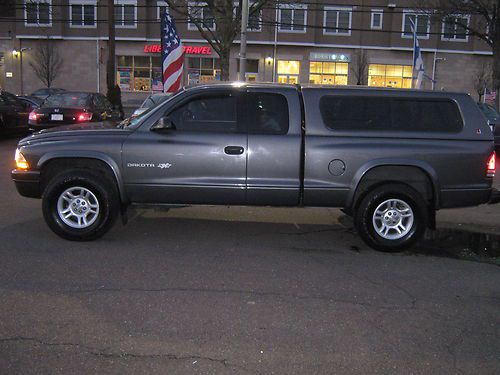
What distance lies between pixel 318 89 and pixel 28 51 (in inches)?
1765

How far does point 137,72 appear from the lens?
148ft

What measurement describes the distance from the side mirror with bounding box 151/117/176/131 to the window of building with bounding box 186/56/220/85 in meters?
39.2

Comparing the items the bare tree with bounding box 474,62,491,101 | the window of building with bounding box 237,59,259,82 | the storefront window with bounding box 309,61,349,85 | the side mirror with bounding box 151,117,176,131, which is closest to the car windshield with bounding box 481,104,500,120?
the side mirror with bounding box 151,117,176,131

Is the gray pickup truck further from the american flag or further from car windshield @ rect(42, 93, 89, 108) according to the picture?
car windshield @ rect(42, 93, 89, 108)

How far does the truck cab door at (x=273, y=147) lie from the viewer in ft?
19.9

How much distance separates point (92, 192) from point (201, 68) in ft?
130

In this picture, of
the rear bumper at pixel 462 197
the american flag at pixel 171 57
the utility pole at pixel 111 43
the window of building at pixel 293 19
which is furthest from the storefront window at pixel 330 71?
the rear bumper at pixel 462 197

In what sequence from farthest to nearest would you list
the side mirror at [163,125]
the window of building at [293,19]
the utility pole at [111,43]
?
the window of building at [293,19]
the utility pole at [111,43]
the side mirror at [163,125]

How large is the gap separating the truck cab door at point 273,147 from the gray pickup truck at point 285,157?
1cm

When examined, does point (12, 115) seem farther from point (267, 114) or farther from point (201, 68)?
point (201, 68)

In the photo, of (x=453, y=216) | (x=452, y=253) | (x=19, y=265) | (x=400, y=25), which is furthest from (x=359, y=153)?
(x=400, y=25)

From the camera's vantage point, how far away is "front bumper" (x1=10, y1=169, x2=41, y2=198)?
6250mm

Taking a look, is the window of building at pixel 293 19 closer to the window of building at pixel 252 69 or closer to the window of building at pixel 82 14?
the window of building at pixel 252 69

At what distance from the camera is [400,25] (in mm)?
42469
